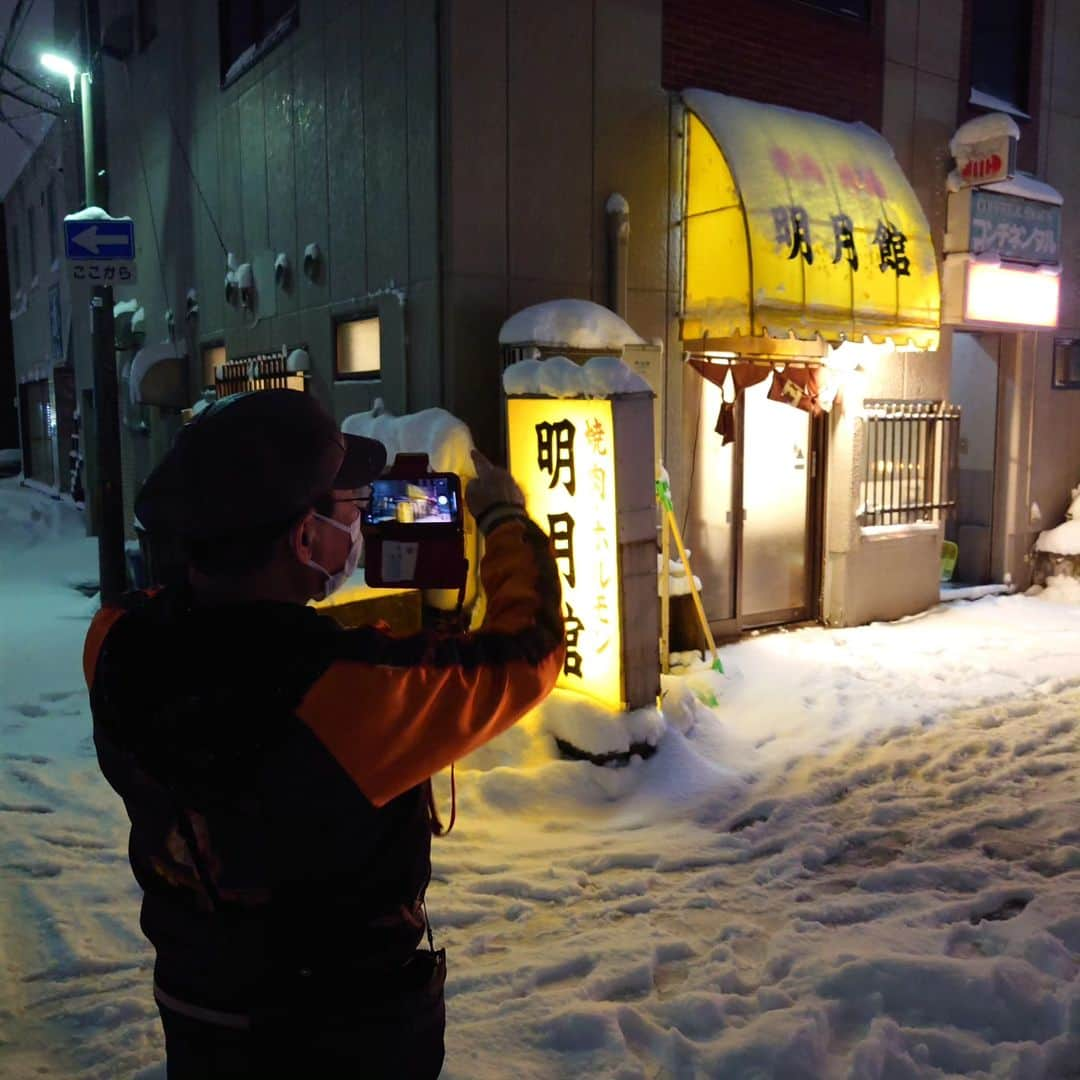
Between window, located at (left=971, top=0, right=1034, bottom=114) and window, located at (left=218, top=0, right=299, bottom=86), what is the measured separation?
7027mm

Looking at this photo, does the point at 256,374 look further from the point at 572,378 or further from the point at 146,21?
the point at 146,21

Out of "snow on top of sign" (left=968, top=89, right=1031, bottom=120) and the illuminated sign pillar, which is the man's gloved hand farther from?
"snow on top of sign" (left=968, top=89, right=1031, bottom=120)

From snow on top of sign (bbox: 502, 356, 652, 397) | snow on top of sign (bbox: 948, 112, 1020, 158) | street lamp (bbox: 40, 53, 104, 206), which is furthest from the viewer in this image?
street lamp (bbox: 40, 53, 104, 206)

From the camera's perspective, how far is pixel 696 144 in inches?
308

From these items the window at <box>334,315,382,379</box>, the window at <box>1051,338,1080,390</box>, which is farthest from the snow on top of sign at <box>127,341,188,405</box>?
the window at <box>1051,338,1080,390</box>

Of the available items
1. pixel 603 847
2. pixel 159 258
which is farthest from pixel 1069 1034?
pixel 159 258

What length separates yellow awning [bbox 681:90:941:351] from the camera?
743 centimetres

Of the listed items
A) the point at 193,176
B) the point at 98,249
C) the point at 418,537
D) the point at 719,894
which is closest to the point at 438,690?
the point at 418,537

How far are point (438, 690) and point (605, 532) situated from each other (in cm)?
422

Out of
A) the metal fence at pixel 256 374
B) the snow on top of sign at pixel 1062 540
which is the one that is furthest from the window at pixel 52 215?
the snow on top of sign at pixel 1062 540

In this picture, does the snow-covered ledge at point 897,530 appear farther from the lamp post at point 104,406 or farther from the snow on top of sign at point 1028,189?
the lamp post at point 104,406

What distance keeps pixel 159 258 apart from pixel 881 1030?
1325 centimetres

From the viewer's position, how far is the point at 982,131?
9375 mm

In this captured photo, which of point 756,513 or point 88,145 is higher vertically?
point 88,145
